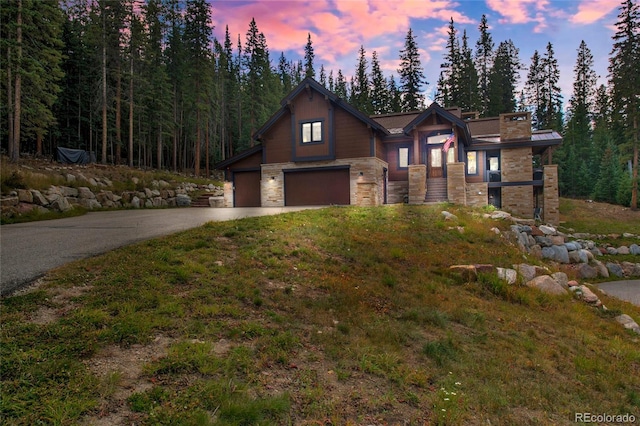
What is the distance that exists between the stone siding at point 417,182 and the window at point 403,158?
2.91 meters

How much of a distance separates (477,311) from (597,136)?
202 ft

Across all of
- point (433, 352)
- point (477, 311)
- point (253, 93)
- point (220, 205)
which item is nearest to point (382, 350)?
point (433, 352)

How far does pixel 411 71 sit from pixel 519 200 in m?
31.5

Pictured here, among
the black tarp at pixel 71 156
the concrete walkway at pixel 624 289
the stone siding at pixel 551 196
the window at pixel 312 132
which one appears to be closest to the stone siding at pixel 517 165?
the stone siding at pixel 551 196

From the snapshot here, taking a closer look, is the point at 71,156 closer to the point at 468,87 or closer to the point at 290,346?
the point at 290,346

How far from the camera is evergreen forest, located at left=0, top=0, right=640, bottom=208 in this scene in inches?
896

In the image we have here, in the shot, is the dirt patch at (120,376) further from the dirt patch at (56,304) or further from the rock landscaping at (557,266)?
the rock landscaping at (557,266)

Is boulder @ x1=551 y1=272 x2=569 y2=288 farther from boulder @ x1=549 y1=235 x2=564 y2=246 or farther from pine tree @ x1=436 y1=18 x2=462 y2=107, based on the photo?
pine tree @ x1=436 y1=18 x2=462 y2=107

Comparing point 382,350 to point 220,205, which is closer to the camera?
point 382,350

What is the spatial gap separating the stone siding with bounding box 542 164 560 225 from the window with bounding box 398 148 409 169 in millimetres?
9020

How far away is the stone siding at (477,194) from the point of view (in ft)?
73.8

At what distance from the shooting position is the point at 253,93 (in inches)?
1706

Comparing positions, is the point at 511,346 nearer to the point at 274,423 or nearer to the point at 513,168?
the point at 274,423

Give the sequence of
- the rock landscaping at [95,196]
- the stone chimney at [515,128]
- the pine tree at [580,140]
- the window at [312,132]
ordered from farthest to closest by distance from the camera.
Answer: the pine tree at [580,140] → the stone chimney at [515,128] → the window at [312,132] → the rock landscaping at [95,196]
